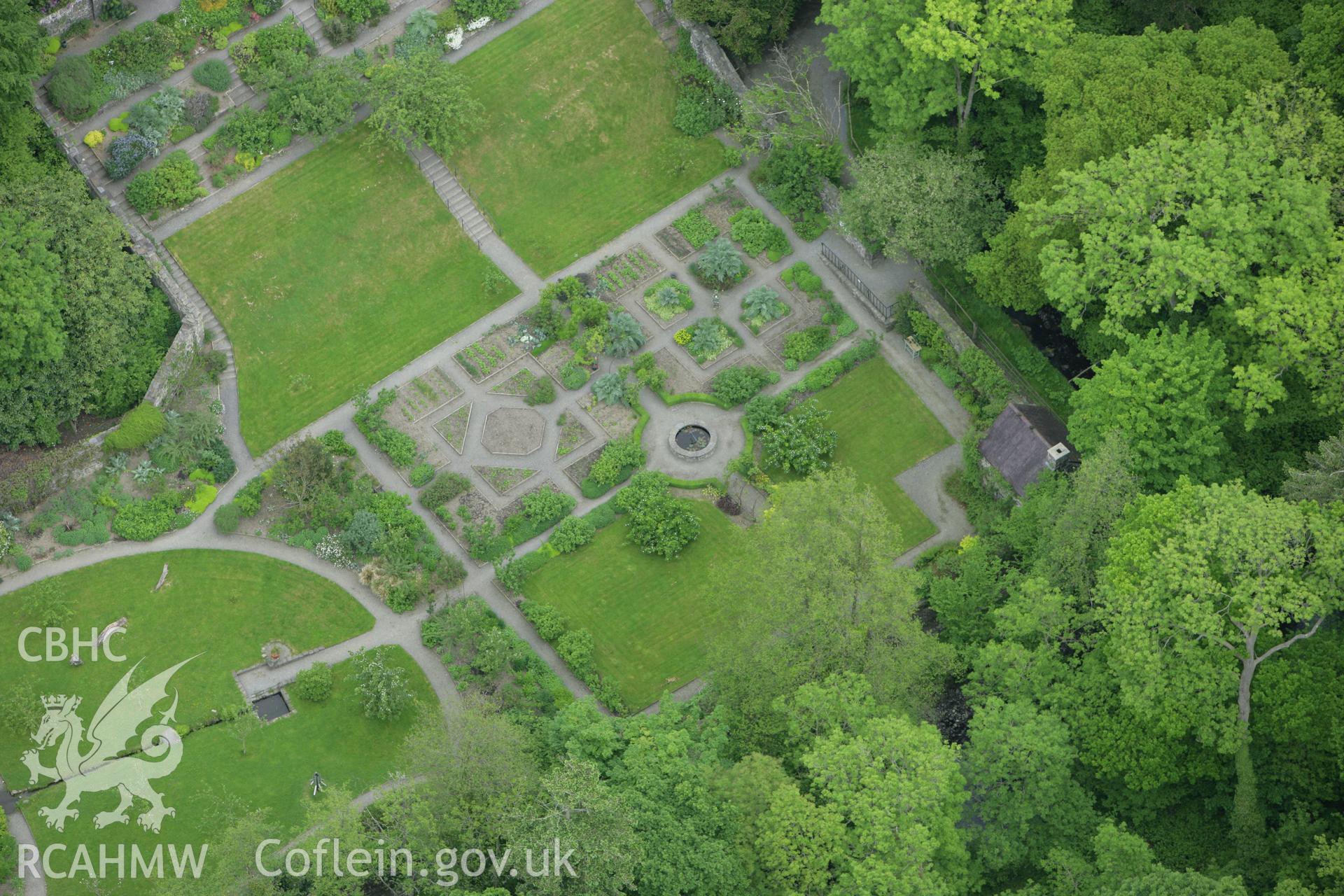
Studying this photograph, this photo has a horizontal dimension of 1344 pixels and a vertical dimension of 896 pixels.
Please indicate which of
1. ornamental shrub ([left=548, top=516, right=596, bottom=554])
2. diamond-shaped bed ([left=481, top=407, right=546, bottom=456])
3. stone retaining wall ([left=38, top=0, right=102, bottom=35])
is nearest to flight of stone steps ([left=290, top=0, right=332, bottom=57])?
stone retaining wall ([left=38, top=0, right=102, bottom=35])

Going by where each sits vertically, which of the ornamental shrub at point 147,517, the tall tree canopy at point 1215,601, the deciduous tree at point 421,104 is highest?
the deciduous tree at point 421,104

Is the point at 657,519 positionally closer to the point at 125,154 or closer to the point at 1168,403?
the point at 1168,403

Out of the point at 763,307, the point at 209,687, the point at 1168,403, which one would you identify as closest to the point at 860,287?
the point at 763,307

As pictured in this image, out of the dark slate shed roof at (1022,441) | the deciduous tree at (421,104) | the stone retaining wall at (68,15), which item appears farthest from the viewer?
the stone retaining wall at (68,15)

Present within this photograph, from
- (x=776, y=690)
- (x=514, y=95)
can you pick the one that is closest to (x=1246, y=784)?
(x=776, y=690)

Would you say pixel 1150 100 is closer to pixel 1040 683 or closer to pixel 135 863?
pixel 1040 683

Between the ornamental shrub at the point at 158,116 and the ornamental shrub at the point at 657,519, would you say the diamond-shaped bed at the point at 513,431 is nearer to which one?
the ornamental shrub at the point at 657,519

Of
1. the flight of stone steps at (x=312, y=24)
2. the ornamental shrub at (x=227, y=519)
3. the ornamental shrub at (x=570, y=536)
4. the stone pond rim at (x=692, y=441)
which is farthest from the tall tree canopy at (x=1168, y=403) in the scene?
the flight of stone steps at (x=312, y=24)
